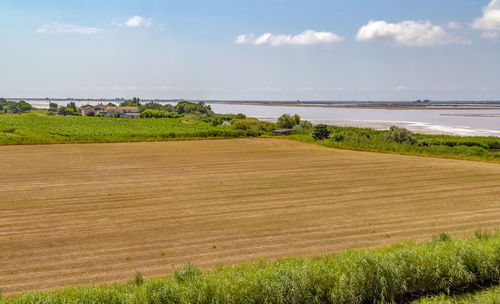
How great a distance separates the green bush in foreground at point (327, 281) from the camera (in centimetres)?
1077

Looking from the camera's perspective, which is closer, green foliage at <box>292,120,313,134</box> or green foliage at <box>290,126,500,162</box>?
green foliage at <box>290,126,500,162</box>

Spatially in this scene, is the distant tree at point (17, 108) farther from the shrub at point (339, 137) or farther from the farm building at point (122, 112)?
the shrub at point (339, 137)

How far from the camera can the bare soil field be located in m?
15.1

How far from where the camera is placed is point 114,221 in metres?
19.6

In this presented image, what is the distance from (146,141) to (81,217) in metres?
38.7

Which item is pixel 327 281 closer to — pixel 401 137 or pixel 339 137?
pixel 339 137

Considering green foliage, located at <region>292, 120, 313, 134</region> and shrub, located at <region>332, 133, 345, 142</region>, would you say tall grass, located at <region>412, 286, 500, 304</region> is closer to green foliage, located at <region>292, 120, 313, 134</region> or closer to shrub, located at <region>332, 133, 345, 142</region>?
shrub, located at <region>332, 133, 345, 142</region>

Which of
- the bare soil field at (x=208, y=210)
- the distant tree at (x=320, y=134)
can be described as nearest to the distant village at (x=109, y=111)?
the distant tree at (x=320, y=134)

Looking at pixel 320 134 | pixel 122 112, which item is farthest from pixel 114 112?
pixel 320 134

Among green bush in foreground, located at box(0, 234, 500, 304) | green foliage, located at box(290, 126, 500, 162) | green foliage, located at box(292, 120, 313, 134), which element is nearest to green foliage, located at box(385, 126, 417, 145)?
green foliage, located at box(290, 126, 500, 162)

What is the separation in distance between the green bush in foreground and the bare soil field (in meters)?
2.43

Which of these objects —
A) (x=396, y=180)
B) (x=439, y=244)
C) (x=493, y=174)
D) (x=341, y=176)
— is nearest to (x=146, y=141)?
(x=341, y=176)

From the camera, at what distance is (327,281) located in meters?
11.6

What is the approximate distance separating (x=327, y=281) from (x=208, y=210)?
11.1m
